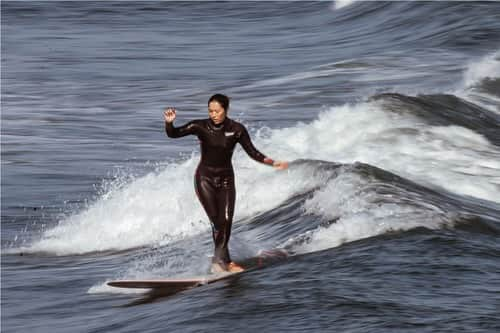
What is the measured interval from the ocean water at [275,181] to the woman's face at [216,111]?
139cm

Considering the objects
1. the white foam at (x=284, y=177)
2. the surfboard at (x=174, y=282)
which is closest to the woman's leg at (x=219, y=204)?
the surfboard at (x=174, y=282)

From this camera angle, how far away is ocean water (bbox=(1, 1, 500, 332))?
1090cm

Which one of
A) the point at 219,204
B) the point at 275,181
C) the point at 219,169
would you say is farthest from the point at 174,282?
the point at 275,181

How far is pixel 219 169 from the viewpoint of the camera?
40.8ft

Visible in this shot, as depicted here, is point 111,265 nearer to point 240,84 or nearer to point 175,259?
point 175,259

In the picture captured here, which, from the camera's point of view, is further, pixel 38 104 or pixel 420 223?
pixel 38 104

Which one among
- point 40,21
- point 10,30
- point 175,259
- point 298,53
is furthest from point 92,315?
point 40,21

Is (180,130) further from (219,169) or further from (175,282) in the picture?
(175,282)

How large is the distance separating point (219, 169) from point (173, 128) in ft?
2.46

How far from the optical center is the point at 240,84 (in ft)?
108

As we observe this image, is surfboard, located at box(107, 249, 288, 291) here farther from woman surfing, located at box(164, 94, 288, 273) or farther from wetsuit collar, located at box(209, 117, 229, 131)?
wetsuit collar, located at box(209, 117, 229, 131)

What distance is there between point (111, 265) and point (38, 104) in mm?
15258

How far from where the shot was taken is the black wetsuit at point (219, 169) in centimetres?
1227

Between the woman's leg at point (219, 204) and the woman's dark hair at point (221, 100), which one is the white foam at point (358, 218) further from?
the woman's dark hair at point (221, 100)
